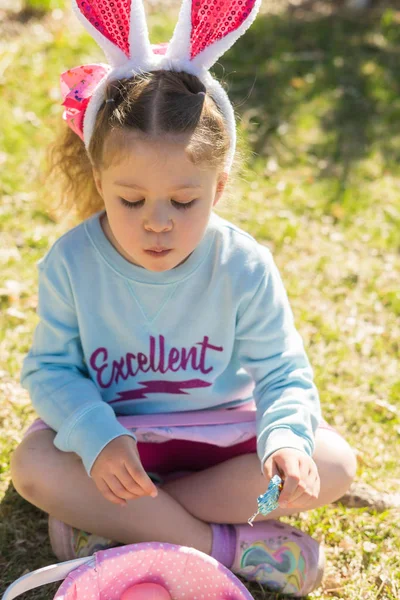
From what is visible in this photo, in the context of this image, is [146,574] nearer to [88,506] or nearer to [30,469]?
Answer: [88,506]

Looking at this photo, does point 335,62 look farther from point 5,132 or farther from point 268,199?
point 5,132

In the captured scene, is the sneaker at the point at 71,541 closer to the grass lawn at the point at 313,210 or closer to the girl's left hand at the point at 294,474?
the grass lawn at the point at 313,210

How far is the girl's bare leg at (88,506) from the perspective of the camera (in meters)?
1.98

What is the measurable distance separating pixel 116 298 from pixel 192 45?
0.63 metres

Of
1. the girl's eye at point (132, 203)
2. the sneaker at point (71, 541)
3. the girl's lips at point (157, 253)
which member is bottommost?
the sneaker at point (71, 541)

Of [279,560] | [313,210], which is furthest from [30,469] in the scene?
[313,210]

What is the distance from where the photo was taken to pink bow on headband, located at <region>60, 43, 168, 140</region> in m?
1.91

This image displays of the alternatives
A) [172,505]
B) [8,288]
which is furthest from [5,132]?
[172,505]

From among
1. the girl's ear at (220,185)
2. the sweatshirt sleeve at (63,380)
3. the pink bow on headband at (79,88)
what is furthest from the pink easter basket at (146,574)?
the pink bow on headband at (79,88)

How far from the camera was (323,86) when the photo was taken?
4395mm

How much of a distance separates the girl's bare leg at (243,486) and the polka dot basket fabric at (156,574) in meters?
0.27

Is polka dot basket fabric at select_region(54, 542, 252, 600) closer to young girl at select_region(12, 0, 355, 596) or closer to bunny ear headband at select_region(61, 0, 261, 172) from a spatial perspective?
young girl at select_region(12, 0, 355, 596)

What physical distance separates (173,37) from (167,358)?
78 cm

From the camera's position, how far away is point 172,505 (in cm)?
202
